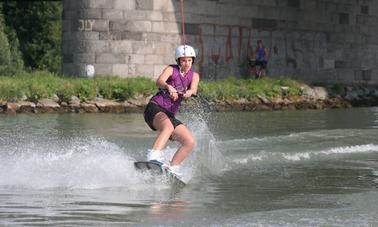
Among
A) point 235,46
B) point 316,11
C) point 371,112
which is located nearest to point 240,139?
point 371,112

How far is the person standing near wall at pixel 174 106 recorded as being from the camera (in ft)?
41.6

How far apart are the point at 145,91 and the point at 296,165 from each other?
1428 centimetres

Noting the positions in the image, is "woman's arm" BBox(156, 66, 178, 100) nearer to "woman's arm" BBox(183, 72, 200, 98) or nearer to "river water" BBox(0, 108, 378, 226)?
"woman's arm" BBox(183, 72, 200, 98)

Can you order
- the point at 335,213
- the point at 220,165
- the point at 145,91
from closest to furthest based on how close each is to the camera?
1. the point at 335,213
2. the point at 220,165
3. the point at 145,91

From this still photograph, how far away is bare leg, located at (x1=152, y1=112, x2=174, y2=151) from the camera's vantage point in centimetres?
1262

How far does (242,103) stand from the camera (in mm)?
30859

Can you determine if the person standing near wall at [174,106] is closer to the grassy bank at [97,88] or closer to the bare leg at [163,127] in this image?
the bare leg at [163,127]

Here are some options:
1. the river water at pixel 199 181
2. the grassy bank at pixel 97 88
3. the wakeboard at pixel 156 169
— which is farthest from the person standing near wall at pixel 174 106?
the grassy bank at pixel 97 88

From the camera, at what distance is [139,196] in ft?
37.2

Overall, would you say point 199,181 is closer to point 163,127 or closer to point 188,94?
point 163,127

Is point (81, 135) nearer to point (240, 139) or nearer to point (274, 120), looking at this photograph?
point (240, 139)

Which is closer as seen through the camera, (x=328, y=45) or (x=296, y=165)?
(x=296, y=165)

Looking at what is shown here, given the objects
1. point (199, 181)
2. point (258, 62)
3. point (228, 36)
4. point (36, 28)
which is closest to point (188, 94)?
point (199, 181)

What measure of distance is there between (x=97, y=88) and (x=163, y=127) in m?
15.9
